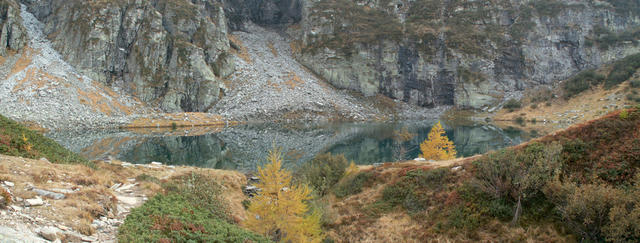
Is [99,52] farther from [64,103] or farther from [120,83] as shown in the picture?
[64,103]

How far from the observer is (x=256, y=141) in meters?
52.1

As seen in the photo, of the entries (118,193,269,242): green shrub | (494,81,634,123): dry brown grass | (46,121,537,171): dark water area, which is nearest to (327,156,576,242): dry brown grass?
(118,193,269,242): green shrub

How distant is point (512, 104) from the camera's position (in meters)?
101

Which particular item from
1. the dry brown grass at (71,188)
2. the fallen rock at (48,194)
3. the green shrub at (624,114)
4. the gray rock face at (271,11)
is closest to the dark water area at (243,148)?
the dry brown grass at (71,188)

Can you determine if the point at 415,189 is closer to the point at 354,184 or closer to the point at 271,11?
the point at 354,184

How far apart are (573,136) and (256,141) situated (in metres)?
44.6

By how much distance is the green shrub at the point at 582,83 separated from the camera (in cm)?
9031

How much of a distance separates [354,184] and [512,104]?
101 meters

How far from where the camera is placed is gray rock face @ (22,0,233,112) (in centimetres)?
8344

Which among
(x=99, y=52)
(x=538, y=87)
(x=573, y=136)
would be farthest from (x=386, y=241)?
(x=538, y=87)

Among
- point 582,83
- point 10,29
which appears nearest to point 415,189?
point 10,29

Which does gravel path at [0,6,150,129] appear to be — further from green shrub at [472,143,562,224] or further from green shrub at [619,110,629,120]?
green shrub at [619,110,629,120]

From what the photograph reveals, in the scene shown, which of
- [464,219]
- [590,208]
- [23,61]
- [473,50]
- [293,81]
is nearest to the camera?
[590,208]

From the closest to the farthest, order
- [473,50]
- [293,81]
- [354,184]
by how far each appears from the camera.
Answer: [354,184] < [293,81] < [473,50]
